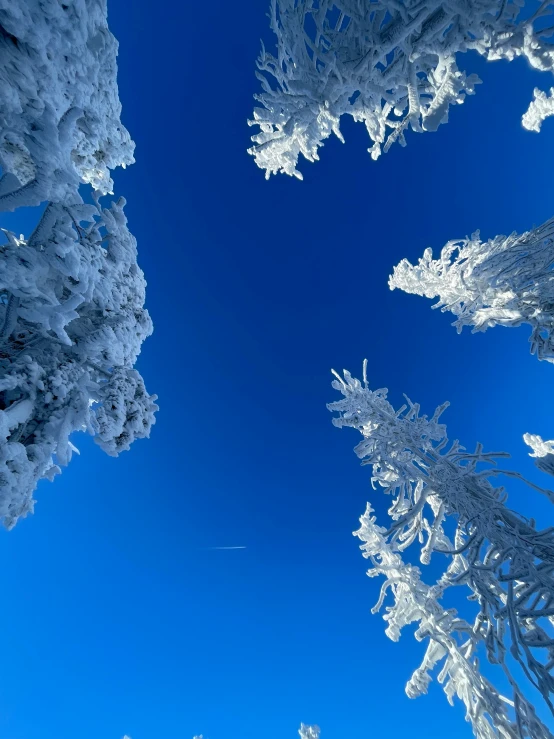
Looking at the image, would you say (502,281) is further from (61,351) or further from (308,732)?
(308,732)

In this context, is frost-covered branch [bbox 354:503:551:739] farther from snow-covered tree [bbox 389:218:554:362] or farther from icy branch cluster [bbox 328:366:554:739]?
snow-covered tree [bbox 389:218:554:362]

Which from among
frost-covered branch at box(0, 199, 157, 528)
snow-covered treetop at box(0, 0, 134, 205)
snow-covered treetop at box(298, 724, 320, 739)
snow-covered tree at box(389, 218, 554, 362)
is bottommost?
snow-covered treetop at box(298, 724, 320, 739)

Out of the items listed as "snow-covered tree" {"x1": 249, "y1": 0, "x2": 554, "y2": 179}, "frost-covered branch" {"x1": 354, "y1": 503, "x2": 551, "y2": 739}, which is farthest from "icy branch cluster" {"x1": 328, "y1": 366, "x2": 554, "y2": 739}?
"snow-covered tree" {"x1": 249, "y1": 0, "x2": 554, "y2": 179}

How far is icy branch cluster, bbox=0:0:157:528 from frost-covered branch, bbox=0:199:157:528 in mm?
13

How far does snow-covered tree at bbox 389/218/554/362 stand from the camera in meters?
7.23

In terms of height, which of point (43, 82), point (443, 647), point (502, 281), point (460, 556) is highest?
point (502, 281)

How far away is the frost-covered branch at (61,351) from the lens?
314 cm

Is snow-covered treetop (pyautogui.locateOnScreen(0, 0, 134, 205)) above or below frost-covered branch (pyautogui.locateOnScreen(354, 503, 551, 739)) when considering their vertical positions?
above

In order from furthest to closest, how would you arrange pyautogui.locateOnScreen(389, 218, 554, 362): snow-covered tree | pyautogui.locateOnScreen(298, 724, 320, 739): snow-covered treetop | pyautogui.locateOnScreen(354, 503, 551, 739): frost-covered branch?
pyautogui.locateOnScreen(298, 724, 320, 739): snow-covered treetop, pyautogui.locateOnScreen(389, 218, 554, 362): snow-covered tree, pyautogui.locateOnScreen(354, 503, 551, 739): frost-covered branch

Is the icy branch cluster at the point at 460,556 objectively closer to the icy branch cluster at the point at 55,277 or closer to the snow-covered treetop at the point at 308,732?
the icy branch cluster at the point at 55,277

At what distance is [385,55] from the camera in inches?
141

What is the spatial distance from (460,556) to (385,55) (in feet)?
32.9

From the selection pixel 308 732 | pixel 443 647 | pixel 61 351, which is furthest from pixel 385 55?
pixel 308 732

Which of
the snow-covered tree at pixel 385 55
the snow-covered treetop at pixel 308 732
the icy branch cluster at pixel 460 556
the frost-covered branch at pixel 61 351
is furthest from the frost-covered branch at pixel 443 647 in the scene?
the snow-covered treetop at pixel 308 732
